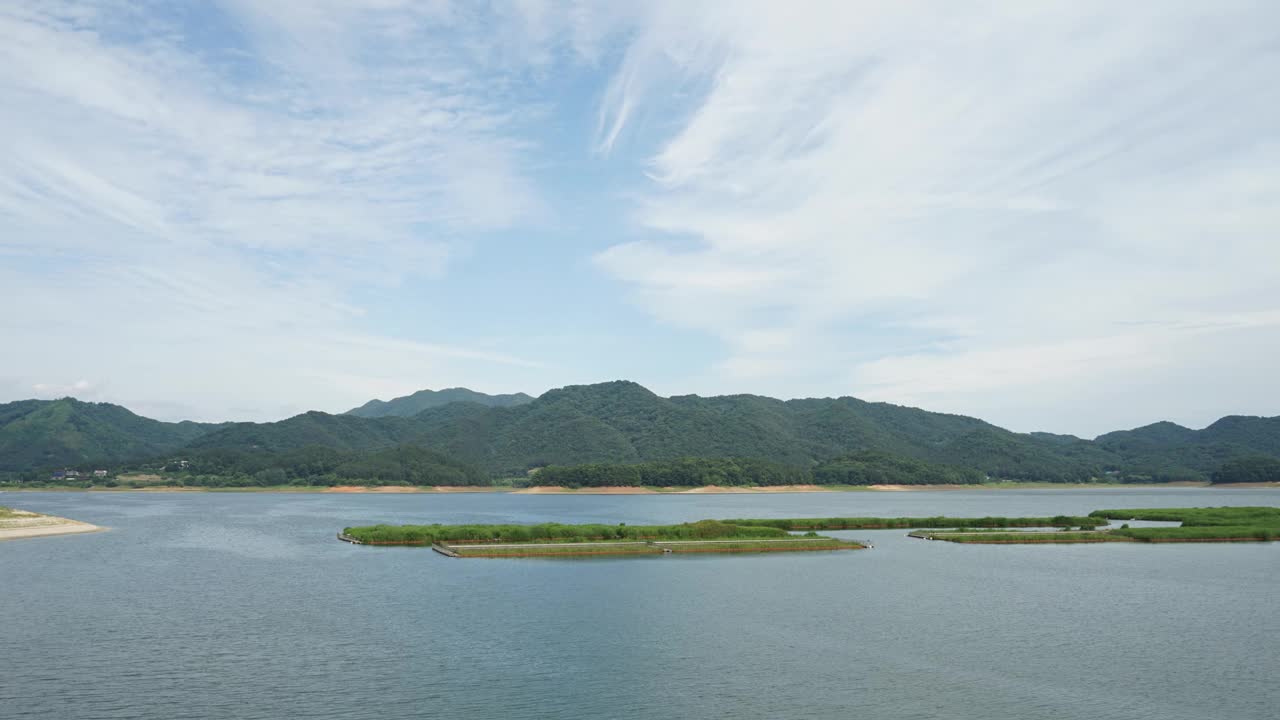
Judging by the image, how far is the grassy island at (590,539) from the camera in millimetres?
75312

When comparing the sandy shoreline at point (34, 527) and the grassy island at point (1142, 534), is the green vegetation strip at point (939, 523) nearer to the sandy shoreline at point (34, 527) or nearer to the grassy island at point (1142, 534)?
the grassy island at point (1142, 534)

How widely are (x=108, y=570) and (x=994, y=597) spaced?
2482 inches

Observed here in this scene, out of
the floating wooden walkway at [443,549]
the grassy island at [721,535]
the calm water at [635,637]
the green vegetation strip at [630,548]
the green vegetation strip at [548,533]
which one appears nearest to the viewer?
the calm water at [635,637]

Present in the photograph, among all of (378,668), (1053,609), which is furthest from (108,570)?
(1053,609)

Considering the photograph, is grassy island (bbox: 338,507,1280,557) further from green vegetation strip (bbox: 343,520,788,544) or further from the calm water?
the calm water

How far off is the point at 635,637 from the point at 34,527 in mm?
82934

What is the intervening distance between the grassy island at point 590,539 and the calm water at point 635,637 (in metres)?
4.64

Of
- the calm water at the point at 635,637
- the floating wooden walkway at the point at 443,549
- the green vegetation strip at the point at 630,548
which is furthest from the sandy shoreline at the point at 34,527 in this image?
the green vegetation strip at the point at 630,548

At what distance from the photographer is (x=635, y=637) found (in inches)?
1642

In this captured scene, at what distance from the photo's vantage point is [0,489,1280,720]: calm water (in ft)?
99.6

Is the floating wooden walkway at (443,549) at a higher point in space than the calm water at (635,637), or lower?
higher

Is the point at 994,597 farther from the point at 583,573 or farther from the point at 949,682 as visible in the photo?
the point at 583,573

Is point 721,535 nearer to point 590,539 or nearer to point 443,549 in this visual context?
point 590,539

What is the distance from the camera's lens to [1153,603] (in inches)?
2052
